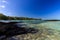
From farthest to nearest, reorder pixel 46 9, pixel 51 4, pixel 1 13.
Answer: pixel 1 13 < pixel 46 9 < pixel 51 4

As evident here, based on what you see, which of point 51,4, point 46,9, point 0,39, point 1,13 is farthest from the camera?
point 1,13

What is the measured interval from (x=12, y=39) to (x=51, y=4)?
3.31 metres

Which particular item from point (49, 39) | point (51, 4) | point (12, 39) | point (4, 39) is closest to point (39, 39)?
point (49, 39)

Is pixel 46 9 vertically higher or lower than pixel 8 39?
higher

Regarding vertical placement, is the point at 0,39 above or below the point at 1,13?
below

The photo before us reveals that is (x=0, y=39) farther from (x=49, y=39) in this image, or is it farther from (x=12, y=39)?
(x=49, y=39)

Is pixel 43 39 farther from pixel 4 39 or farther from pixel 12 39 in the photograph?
pixel 4 39

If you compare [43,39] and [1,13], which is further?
[1,13]

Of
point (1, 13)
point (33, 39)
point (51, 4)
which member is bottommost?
point (33, 39)

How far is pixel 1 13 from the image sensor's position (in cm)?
646

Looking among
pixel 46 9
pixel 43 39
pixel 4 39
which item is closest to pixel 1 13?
pixel 46 9

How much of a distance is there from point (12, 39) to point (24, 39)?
342 mm

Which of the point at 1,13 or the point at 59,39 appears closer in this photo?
the point at 59,39

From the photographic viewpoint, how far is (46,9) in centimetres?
530
